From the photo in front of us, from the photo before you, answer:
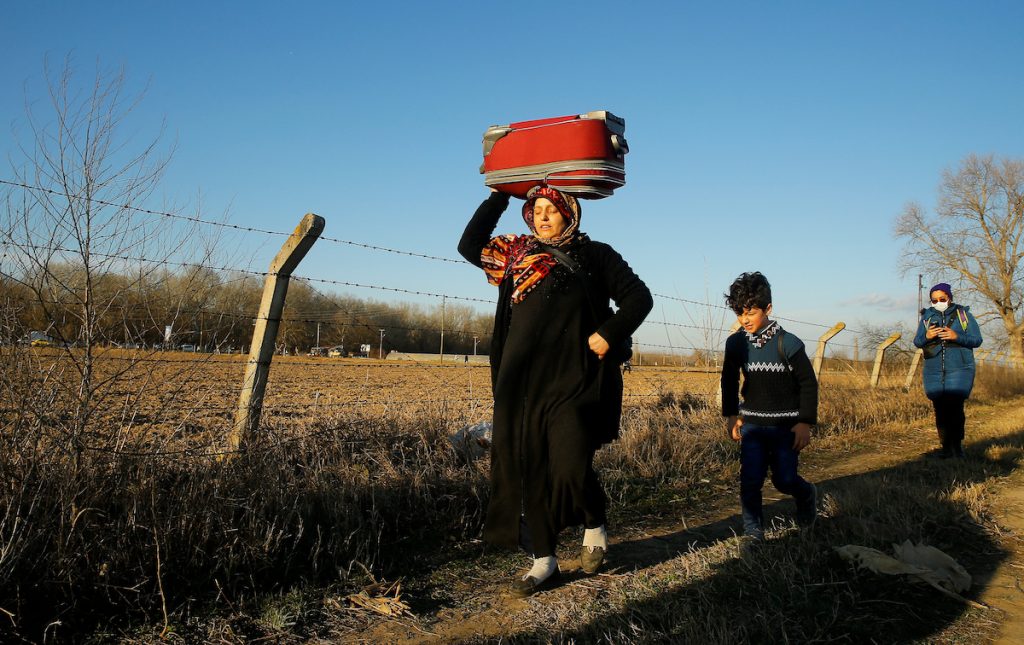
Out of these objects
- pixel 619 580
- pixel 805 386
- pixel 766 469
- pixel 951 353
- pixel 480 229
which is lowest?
pixel 619 580

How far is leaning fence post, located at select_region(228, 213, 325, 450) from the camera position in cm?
402

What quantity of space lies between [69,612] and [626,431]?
4.37 metres

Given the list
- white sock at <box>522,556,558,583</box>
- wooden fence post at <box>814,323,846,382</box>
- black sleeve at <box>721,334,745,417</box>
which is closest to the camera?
white sock at <box>522,556,558,583</box>

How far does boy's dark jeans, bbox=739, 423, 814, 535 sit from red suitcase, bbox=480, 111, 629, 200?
1732 millimetres

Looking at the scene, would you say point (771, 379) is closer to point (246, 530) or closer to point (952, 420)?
point (246, 530)

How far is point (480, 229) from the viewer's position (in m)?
3.42

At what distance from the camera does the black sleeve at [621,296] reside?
10.1ft

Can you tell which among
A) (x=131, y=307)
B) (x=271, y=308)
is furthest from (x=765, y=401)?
(x=131, y=307)

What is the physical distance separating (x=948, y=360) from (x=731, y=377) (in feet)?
13.0

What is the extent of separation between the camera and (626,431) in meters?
6.04

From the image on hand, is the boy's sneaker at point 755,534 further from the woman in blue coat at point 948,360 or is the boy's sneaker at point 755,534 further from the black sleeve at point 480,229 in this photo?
the woman in blue coat at point 948,360

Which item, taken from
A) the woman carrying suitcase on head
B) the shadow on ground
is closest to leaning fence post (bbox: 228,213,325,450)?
the woman carrying suitcase on head

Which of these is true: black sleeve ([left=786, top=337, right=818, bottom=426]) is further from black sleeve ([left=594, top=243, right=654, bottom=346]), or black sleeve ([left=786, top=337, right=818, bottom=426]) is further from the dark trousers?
the dark trousers

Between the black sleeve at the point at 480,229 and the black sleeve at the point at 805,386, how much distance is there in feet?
6.20
